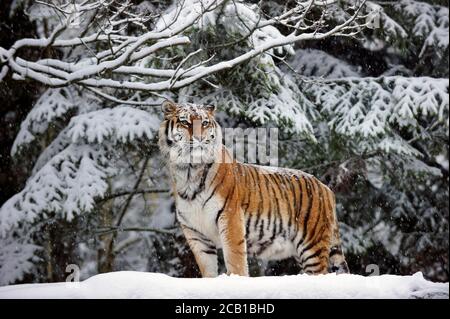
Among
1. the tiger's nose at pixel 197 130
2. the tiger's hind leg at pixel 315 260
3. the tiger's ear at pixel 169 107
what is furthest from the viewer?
the tiger's hind leg at pixel 315 260

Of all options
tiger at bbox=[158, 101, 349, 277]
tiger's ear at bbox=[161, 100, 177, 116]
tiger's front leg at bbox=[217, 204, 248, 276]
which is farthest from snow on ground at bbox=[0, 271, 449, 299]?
tiger's ear at bbox=[161, 100, 177, 116]

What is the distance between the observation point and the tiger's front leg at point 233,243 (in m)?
6.90

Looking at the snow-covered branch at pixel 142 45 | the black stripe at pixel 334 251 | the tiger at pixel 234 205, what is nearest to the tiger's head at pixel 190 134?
the tiger at pixel 234 205

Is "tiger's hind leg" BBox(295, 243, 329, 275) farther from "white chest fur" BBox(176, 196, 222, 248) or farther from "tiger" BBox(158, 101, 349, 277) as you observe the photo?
"white chest fur" BBox(176, 196, 222, 248)

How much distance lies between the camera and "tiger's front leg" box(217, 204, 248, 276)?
6898mm

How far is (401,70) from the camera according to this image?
45.2 ft

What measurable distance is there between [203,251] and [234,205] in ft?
1.80

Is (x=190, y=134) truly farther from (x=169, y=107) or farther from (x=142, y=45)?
(x=142, y=45)

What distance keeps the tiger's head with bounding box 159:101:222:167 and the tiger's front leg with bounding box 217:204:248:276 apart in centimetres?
56

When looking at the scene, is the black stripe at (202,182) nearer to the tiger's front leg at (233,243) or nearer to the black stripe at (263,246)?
the tiger's front leg at (233,243)

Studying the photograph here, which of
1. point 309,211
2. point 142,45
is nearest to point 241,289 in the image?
point 309,211

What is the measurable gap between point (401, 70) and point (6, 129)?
23.9 ft
